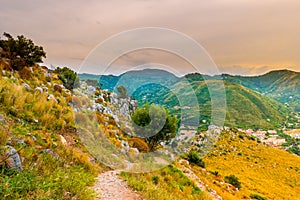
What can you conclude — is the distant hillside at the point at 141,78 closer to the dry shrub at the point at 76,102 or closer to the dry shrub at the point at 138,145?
the dry shrub at the point at 138,145

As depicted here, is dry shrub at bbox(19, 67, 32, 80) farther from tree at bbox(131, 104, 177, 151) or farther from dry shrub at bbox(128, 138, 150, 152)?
dry shrub at bbox(128, 138, 150, 152)

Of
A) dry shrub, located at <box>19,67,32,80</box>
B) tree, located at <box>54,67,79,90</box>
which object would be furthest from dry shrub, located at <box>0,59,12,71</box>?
tree, located at <box>54,67,79,90</box>

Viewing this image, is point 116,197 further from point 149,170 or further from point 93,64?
point 93,64

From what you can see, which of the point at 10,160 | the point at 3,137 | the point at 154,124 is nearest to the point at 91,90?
the point at 154,124

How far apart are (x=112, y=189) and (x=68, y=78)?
2294cm

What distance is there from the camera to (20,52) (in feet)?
63.9

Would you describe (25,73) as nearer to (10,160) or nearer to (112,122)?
(112,122)

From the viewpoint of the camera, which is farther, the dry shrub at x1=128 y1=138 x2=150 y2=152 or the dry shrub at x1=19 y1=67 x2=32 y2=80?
the dry shrub at x1=19 y1=67 x2=32 y2=80

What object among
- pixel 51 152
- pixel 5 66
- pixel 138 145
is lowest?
pixel 138 145

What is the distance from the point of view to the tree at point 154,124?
59.3 ft

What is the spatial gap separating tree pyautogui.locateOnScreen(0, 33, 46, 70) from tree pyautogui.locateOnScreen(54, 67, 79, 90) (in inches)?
160

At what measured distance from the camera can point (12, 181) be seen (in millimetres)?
4652

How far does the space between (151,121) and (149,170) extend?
20.1 feet

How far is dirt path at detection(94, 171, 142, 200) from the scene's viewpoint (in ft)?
24.3
